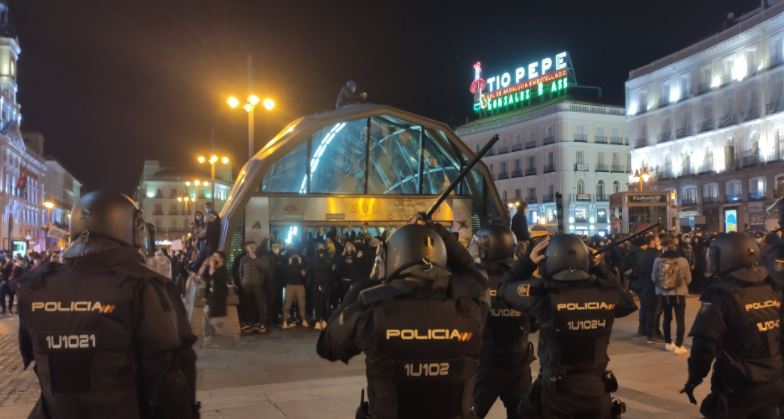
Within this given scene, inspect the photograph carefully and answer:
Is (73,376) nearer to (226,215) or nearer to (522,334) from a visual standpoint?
(522,334)

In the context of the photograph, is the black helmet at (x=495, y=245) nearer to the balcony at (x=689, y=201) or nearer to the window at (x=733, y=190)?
the window at (x=733, y=190)

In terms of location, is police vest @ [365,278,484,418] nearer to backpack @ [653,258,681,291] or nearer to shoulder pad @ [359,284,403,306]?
shoulder pad @ [359,284,403,306]

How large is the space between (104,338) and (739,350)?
4.19 m

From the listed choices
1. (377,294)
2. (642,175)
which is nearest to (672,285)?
(377,294)

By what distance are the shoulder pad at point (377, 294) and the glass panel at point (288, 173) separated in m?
11.5

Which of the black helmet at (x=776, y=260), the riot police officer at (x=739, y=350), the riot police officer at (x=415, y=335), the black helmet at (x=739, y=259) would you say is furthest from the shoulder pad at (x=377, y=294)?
the black helmet at (x=776, y=260)

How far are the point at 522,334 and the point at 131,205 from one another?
11.5 feet

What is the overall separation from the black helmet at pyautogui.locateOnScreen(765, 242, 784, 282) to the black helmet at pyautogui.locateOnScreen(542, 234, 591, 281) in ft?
10.5

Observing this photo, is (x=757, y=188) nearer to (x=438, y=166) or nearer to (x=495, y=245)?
(x=438, y=166)

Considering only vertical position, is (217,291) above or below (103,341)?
below

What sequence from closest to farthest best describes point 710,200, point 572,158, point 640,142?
point 710,200 < point 640,142 < point 572,158

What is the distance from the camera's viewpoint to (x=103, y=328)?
3.18m

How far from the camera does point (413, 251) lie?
12.1 feet

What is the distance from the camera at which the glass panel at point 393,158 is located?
16828 mm
